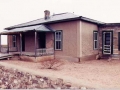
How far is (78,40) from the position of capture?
14.2 m

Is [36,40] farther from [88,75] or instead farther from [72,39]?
[88,75]

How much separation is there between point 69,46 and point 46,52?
2.45m

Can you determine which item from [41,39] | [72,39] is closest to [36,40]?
[41,39]

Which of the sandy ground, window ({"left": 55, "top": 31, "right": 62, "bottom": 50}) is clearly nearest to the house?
window ({"left": 55, "top": 31, "right": 62, "bottom": 50})

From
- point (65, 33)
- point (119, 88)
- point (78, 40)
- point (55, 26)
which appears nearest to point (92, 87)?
point (119, 88)

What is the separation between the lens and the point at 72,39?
1456 cm

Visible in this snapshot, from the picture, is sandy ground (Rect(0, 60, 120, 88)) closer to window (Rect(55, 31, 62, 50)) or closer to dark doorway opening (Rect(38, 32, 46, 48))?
window (Rect(55, 31, 62, 50))

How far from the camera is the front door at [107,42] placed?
1666cm

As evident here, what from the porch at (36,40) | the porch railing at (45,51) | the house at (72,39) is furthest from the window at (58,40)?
the porch railing at (45,51)

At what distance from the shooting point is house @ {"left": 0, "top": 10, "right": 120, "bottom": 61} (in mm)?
14328

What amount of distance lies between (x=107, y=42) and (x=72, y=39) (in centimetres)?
462

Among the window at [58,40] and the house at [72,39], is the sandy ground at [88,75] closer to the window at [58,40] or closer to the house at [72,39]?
the house at [72,39]

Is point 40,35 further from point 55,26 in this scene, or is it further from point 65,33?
point 65,33

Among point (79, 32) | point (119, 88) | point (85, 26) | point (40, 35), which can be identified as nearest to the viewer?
point (119, 88)
